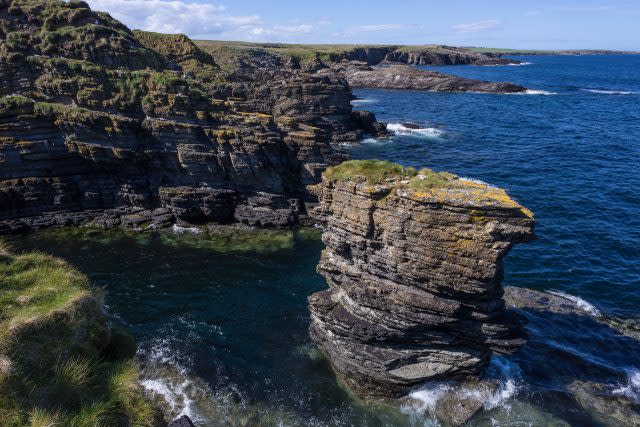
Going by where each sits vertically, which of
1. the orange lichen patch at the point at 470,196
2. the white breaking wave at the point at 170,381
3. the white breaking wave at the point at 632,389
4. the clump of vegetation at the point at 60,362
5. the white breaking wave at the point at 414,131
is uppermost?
the orange lichen patch at the point at 470,196

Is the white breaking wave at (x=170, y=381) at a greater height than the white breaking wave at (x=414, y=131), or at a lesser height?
lesser

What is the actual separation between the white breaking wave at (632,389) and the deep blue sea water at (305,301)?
7 centimetres

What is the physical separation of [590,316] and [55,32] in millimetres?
59849

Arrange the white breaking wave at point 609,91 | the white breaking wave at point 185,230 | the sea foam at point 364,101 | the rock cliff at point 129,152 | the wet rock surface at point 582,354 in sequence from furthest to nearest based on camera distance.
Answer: the white breaking wave at point 609,91
the sea foam at point 364,101
the white breaking wave at point 185,230
the rock cliff at point 129,152
the wet rock surface at point 582,354

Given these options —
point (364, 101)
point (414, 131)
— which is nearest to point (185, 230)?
point (414, 131)

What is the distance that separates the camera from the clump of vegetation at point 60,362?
857cm

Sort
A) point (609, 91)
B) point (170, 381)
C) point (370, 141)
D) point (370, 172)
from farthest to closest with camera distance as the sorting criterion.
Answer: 1. point (609, 91)
2. point (370, 141)
3. point (170, 381)
4. point (370, 172)

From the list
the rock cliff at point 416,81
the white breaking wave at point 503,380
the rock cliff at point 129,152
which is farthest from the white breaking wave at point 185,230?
the rock cliff at point 416,81

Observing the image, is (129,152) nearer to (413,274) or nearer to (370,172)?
(370,172)

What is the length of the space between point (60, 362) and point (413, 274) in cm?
1543

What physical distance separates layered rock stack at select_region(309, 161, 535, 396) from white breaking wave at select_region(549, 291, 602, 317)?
37.3 ft

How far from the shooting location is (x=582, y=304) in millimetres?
29016

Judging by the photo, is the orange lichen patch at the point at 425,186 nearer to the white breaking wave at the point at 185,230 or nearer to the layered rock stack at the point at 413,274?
the layered rock stack at the point at 413,274

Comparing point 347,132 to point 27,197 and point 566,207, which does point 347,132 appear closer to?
point 566,207
